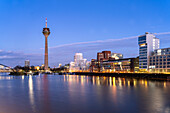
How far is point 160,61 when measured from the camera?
11512cm

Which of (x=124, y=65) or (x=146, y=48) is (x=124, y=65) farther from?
(x=146, y=48)

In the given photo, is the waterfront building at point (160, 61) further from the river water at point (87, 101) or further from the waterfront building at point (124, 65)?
the river water at point (87, 101)

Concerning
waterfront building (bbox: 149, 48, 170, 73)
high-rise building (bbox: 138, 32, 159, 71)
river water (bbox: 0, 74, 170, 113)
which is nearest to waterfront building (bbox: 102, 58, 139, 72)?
high-rise building (bbox: 138, 32, 159, 71)

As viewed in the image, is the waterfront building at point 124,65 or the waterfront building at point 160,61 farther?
the waterfront building at point 124,65

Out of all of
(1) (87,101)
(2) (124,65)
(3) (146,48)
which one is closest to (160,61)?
(3) (146,48)

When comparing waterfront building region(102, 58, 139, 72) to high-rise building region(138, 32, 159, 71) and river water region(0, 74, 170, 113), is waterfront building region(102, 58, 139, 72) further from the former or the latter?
river water region(0, 74, 170, 113)

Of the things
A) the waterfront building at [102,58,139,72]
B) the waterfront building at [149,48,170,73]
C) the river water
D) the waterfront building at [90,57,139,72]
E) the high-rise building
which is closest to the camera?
the river water

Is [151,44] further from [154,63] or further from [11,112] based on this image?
[11,112]

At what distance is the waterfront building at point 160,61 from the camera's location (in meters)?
111

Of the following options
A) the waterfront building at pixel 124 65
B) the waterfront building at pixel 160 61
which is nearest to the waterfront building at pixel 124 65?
the waterfront building at pixel 124 65

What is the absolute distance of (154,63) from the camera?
120m

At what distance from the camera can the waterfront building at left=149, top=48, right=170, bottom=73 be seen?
11100 centimetres

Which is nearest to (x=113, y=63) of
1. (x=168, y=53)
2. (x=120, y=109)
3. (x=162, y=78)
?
(x=168, y=53)

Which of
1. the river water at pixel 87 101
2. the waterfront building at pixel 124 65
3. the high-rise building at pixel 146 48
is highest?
the high-rise building at pixel 146 48
